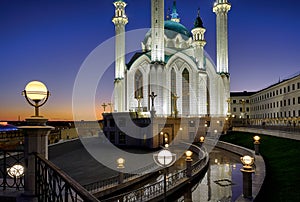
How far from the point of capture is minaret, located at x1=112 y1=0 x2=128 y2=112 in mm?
58656

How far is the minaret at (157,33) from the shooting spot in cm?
4894

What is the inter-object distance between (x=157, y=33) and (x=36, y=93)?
45526 mm

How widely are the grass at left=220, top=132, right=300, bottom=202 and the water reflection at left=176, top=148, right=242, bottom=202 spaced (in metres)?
1.83

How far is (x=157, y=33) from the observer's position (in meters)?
49.1

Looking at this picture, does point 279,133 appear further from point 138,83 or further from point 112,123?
point 138,83

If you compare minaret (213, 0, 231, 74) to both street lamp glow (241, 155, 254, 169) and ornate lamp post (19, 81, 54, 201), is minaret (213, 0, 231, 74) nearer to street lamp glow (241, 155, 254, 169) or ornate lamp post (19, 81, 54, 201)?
street lamp glow (241, 155, 254, 169)

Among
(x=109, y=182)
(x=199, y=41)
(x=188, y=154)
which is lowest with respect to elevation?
(x=109, y=182)

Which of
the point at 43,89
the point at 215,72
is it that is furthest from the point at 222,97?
the point at 43,89

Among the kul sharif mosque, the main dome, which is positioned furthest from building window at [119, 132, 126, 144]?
the main dome

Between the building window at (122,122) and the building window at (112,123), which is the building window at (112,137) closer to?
the building window at (112,123)

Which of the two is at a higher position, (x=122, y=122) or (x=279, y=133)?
(x=122, y=122)

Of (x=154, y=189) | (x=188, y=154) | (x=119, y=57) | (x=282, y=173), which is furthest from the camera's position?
(x=119, y=57)

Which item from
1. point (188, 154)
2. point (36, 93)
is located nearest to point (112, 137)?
point (188, 154)

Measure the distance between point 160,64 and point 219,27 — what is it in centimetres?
1811
